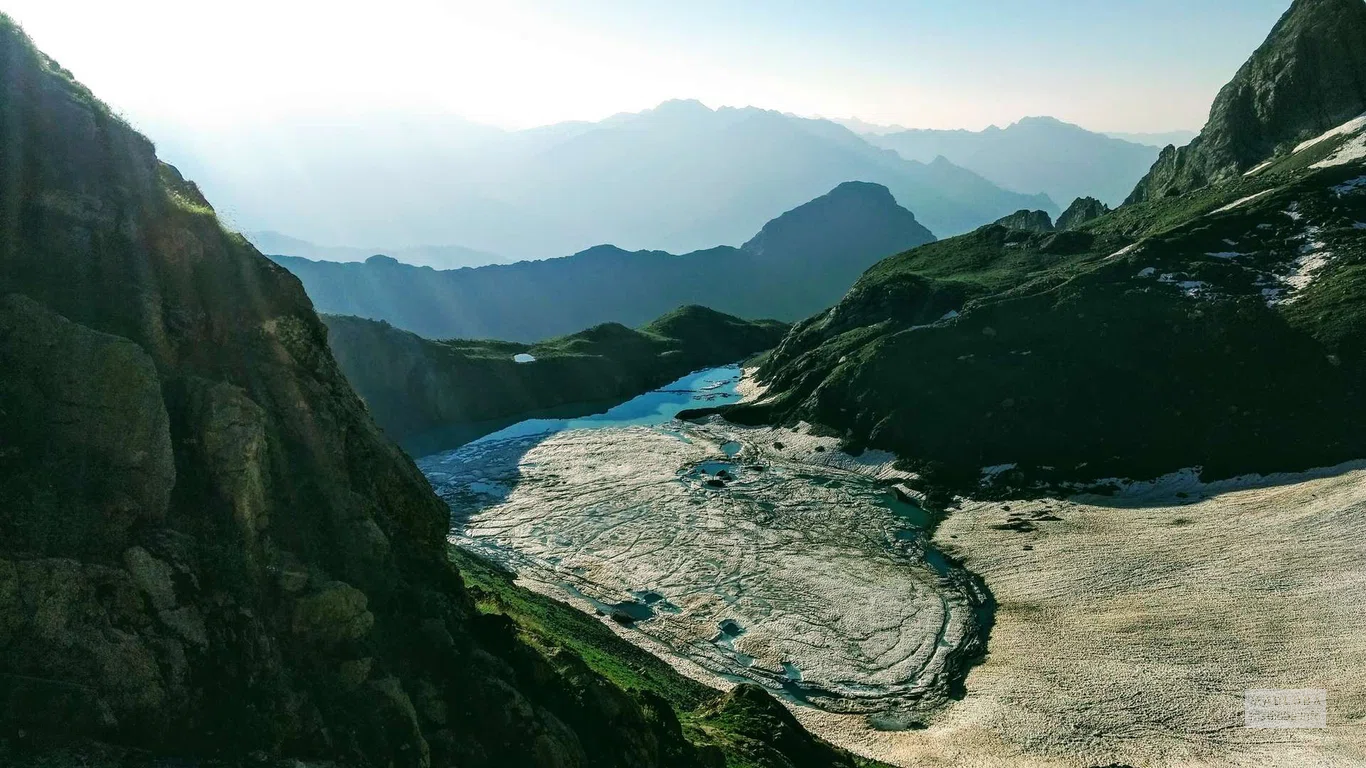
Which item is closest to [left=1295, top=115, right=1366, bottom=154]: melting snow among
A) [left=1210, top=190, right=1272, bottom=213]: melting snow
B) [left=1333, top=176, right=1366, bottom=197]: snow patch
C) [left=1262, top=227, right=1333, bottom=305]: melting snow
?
[left=1333, top=176, right=1366, bottom=197]: snow patch

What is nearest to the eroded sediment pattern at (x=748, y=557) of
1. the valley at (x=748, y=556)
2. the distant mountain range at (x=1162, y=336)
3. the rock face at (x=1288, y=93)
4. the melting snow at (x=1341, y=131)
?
the valley at (x=748, y=556)

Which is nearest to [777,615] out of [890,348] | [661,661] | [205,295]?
[661,661]

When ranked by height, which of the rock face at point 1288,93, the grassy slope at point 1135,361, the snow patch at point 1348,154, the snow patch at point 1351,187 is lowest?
the grassy slope at point 1135,361

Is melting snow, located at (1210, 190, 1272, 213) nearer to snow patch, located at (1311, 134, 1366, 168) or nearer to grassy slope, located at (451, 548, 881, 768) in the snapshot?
snow patch, located at (1311, 134, 1366, 168)

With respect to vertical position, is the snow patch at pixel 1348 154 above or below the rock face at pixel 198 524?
above

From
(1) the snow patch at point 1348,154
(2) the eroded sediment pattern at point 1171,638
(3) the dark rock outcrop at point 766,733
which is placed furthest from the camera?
(1) the snow patch at point 1348,154

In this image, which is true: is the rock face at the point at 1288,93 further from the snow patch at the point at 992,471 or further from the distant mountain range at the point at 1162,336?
the snow patch at the point at 992,471

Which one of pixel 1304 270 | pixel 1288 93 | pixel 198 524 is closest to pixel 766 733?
pixel 198 524
